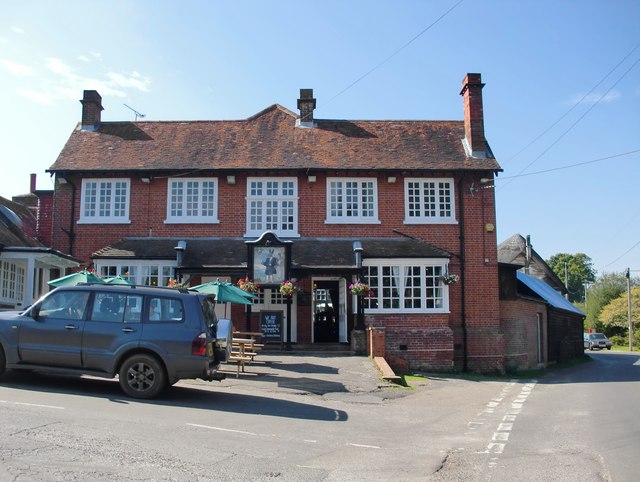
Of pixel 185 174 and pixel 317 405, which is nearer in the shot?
pixel 317 405

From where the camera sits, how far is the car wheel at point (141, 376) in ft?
32.9

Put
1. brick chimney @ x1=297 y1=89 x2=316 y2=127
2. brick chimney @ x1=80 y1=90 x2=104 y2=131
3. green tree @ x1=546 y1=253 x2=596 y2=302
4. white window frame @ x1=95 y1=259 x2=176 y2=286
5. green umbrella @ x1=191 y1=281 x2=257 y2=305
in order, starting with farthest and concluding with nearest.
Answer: green tree @ x1=546 y1=253 x2=596 y2=302 → brick chimney @ x1=297 y1=89 x2=316 y2=127 → brick chimney @ x1=80 y1=90 x2=104 y2=131 → white window frame @ x1=95 y1=259 x2=176 y2=286 → green umbrella @ x1=191 y1=281 x2=257 y2=305

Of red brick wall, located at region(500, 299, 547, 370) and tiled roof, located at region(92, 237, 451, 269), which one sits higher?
tiled roof, located at region(92, 237, 451, 269)

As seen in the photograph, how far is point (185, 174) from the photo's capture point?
22156 mm

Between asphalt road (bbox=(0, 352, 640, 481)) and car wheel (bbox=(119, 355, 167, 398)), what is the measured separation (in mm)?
291

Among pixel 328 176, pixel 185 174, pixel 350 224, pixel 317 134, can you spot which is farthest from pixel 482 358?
pixel 185 174

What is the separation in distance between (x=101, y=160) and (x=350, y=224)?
372 inches

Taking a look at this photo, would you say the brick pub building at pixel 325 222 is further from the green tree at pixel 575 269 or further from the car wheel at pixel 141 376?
the green tree at pixel 575 269

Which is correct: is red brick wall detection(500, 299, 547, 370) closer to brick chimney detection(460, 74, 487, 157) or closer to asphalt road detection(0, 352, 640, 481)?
brick chimney detection(460, 74, 487, 157)

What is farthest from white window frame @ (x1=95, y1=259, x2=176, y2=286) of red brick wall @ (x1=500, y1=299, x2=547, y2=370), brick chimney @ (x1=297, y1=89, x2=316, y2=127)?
red brick wall @ (x1=500, y1=299, x2=547, y2=370)

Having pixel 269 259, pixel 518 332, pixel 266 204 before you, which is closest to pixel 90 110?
pixel 266 204

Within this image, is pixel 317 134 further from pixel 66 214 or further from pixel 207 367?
pixel 207 367

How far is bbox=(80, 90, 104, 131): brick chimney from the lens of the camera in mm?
24547

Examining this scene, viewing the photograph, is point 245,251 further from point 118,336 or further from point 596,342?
point 596,342
